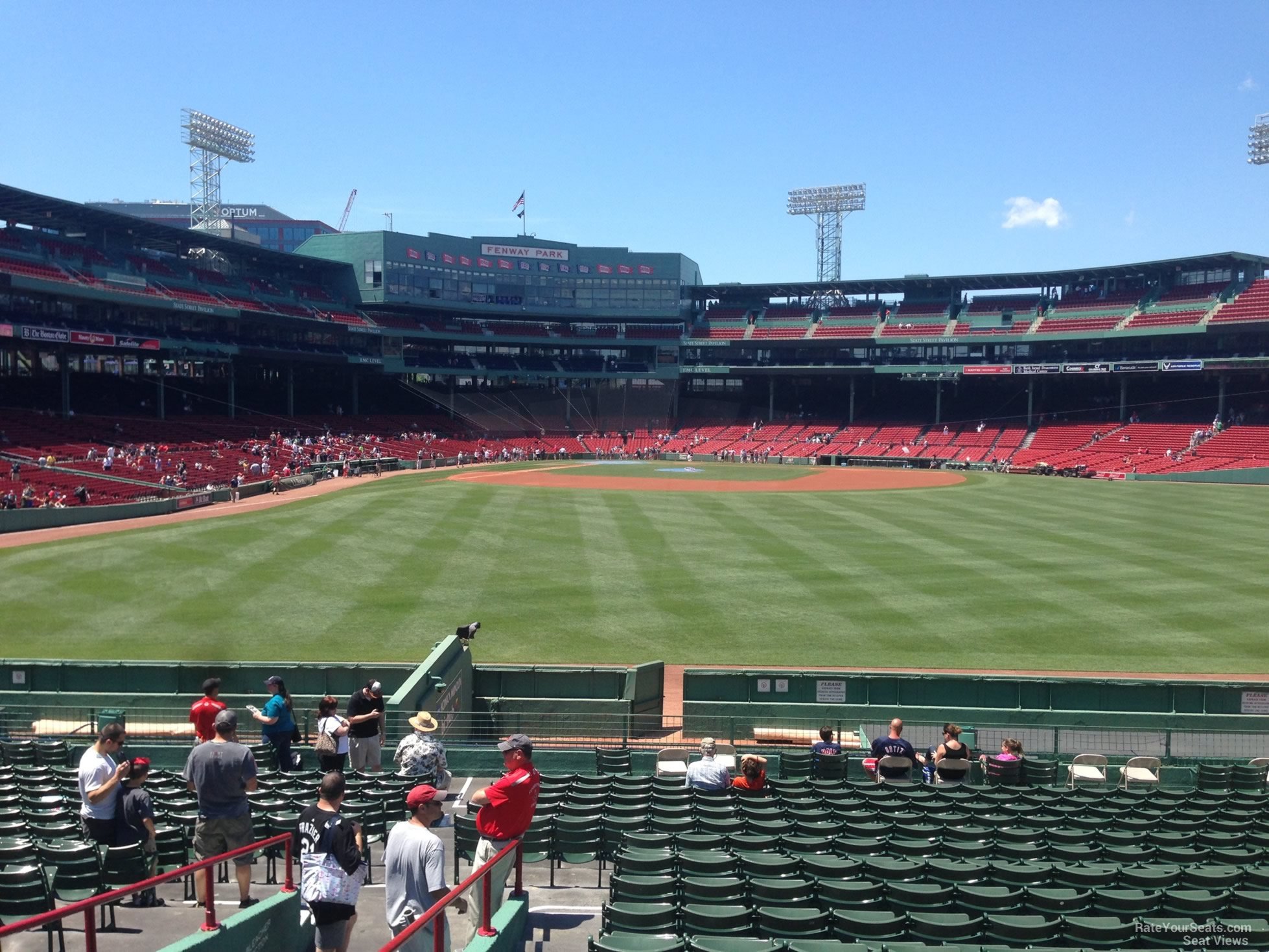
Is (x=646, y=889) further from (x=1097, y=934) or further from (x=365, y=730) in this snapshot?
(x=365, y=730)

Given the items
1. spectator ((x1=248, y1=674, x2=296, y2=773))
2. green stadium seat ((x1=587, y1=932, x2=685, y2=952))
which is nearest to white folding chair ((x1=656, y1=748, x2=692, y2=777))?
spectator ((x1=248, y1=674, x2=296, y2=773))

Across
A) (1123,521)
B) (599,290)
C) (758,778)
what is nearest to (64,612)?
(758,778)

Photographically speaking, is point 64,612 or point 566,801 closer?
point 566,801

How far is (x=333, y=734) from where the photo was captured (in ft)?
36.2

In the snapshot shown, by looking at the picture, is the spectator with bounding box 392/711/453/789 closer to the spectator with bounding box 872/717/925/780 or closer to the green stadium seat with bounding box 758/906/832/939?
the green stadium seat with bounding box 758/906/832/939

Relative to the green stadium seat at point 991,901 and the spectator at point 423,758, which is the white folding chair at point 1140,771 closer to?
the green stadium seat at point 991,901

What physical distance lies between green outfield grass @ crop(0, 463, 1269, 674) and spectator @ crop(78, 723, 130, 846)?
1440 cm

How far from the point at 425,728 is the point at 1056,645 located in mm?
18791

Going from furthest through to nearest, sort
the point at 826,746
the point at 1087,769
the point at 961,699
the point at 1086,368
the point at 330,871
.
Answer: the point at 1086,368 < the point at 961,699 < the point at 1087,769 < the point at 826,746 < the point at 330,871

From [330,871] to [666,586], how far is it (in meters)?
24.8

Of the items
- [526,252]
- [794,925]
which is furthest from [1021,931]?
[526,252]

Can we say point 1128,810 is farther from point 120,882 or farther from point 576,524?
point 576,524

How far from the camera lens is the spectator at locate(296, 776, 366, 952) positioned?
6625 mm

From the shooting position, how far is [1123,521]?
45719 millimetres
